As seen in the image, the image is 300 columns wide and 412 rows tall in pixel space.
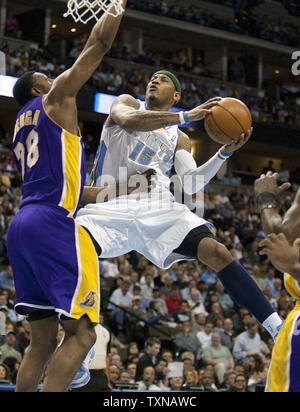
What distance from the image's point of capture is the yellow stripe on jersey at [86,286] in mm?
3852

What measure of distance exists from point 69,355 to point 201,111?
6.16 ft

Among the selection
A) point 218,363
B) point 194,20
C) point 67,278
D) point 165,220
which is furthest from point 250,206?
point 67,278

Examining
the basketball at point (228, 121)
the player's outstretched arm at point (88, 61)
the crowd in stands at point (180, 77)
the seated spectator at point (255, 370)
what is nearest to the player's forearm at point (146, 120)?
the basketball at point (228, 121)

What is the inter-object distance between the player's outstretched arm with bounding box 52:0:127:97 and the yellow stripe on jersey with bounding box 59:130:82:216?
27cm

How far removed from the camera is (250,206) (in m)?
19.5

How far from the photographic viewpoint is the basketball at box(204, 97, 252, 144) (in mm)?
4734

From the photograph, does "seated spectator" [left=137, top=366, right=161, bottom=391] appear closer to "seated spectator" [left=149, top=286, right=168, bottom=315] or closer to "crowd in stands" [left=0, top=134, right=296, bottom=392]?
"crowd in stands" [left=0, top=134, right=296, bottom=392]

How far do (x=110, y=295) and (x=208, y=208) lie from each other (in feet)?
19.6

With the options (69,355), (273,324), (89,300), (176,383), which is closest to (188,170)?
(273,324)
